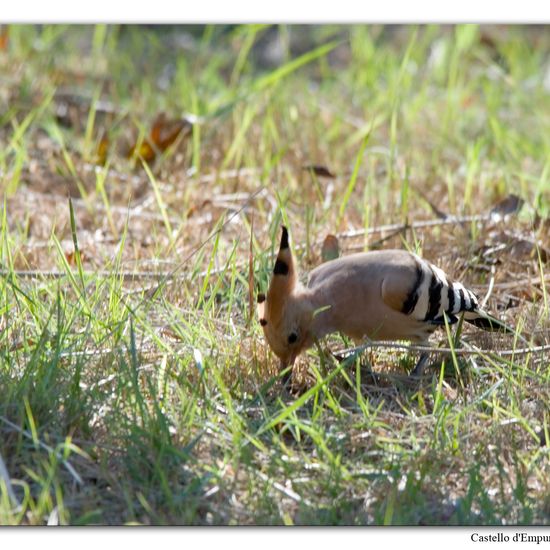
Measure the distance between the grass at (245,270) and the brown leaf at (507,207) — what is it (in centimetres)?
8

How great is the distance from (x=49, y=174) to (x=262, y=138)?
1.06 m

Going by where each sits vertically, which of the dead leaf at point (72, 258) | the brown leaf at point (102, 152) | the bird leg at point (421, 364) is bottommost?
the bird leg at point (421, 364)

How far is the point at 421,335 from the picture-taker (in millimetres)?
3541

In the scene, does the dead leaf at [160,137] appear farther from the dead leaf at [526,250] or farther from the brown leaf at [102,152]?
the dead leaf at [526,250]

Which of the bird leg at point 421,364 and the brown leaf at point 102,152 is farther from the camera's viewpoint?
the brown leaf at point 102,152

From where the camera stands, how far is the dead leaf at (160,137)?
17.3ft

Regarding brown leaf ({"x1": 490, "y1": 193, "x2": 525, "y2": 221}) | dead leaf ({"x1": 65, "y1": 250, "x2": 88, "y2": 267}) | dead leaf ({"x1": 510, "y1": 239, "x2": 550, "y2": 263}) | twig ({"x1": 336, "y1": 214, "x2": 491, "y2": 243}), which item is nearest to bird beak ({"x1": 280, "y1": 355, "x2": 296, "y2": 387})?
twig ({"x1": 336, "y1": 214, "x2": 491, "y2": 243})

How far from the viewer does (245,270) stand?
4039 mm

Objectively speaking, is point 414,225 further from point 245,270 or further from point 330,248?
point 245,270

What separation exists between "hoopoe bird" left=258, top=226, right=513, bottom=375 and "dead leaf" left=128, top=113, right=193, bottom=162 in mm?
1980

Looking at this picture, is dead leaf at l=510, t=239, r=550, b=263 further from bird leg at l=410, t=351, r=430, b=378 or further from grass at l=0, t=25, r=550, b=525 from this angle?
bird leg at l=410, t=351, r=430, b=378

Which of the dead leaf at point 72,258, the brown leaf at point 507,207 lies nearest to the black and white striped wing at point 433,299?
the brown leaf at point 507,207

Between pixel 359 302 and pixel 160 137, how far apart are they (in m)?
2.24

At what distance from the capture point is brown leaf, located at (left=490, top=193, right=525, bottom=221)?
4637 mm
